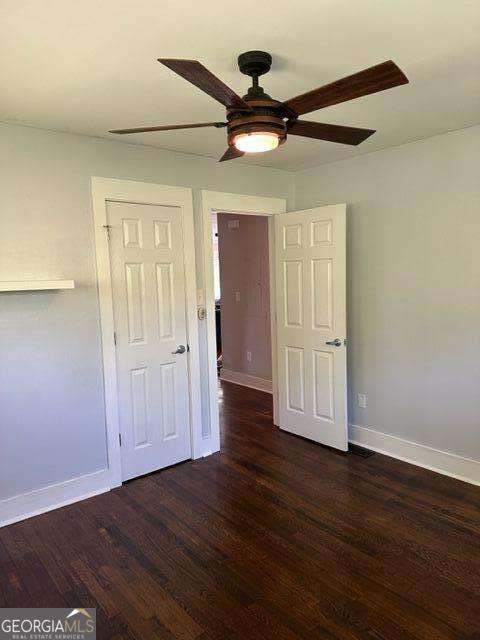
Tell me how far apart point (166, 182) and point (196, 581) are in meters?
2.63

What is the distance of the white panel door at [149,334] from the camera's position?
10.6 feet

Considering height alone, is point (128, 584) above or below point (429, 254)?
below

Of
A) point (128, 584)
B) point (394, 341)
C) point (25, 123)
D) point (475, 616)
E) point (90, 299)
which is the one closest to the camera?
point (475, 616)

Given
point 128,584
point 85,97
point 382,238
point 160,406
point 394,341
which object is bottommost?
point 128,584

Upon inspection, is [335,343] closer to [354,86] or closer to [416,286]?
[416,286]

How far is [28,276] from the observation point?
279 cm

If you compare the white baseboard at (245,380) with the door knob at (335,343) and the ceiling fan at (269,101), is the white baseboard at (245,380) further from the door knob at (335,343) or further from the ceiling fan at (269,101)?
the ceiling fan at (269,101)

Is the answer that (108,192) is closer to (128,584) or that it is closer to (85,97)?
(85,97)

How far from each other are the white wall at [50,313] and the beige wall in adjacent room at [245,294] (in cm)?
254

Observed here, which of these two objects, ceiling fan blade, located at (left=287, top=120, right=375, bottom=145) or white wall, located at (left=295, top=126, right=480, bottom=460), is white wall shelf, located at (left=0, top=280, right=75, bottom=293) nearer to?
ceiling fan blade, located at (left=287, top=120, right=375, bottom=145)

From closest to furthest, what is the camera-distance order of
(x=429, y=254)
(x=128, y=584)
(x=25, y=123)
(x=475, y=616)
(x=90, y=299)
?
(x=475, y=616), (x=128, y=584), (x=25, y=123), (x=90, y=299), (x=429, y=254)

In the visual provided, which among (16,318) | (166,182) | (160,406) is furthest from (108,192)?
(160,406)

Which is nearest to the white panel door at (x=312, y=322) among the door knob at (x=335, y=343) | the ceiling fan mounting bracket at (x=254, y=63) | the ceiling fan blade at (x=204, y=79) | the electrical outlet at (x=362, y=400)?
the door knob at (x=335, y=343)

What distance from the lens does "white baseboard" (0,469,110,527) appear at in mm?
2803
